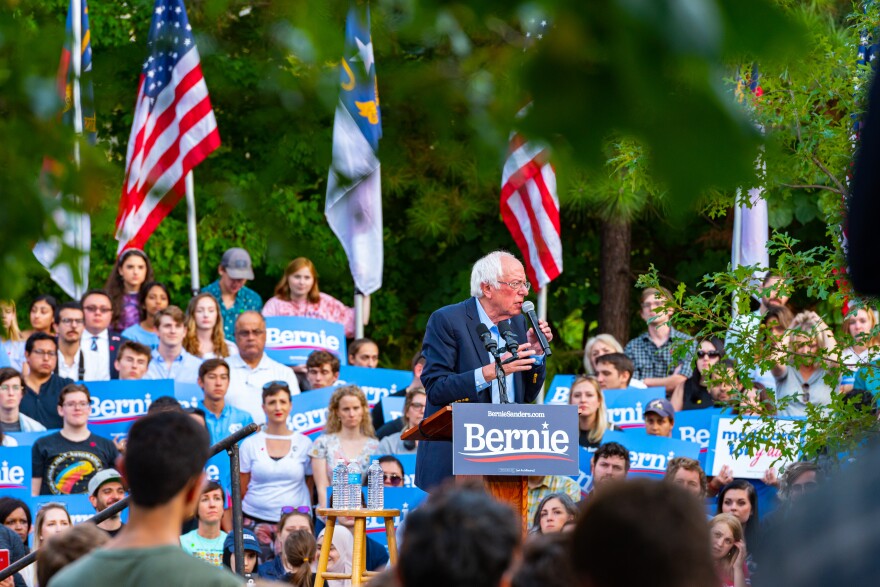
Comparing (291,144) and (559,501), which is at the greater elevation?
(291,144)

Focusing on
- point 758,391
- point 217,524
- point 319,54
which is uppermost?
point 319,54

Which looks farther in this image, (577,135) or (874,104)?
(577,135)

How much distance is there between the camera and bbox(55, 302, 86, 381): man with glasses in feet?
36.0

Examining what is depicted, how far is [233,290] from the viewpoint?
12.5m

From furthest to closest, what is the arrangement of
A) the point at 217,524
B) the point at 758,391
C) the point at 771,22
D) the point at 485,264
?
the point at 217,524 < the point at 758,391 < the point at 485,264 < the point at 771,22

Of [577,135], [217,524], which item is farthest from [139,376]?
[577,135]

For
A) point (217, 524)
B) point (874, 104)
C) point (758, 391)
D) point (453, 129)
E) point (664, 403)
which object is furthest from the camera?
point (664, 403)

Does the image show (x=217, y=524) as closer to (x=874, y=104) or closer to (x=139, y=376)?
(x=139, y=376)

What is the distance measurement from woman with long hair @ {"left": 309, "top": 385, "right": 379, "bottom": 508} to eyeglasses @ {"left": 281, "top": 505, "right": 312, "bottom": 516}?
15 centimetres

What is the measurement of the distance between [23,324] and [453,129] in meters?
15.4

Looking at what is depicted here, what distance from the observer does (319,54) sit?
2.91 m

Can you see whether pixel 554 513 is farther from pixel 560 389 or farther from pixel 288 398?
pixel 560 389

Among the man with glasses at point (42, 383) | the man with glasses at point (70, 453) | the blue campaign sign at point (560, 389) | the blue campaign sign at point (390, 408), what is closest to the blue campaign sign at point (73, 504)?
the man with glasses at point (70, 453)

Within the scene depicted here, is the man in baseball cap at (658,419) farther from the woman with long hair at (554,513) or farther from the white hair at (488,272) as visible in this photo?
the white hair at (488,272)
